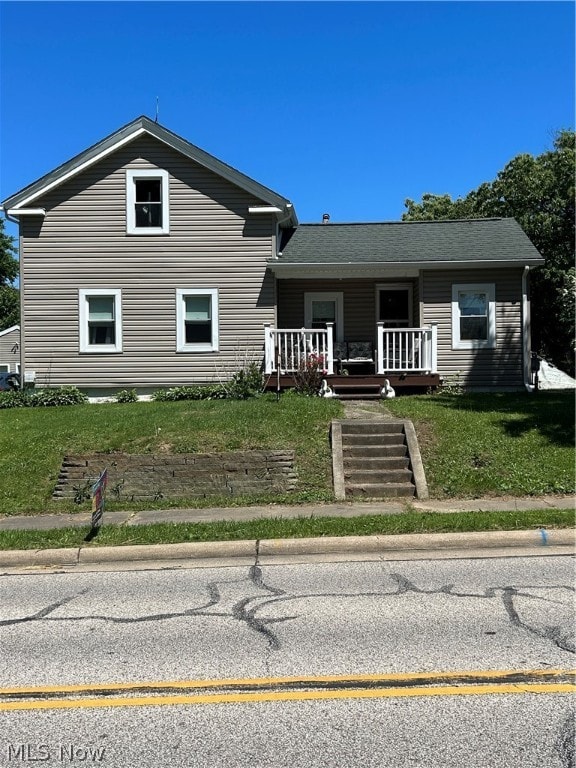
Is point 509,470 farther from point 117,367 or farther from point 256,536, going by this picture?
point 117,367

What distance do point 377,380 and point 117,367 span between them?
6.79 metres

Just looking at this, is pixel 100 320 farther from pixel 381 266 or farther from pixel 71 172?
pixel 381 266

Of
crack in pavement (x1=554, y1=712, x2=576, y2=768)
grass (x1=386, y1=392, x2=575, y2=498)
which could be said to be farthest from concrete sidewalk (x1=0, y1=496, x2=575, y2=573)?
crack in pavement (x1=554, y1=712, x2=576, y2=768)

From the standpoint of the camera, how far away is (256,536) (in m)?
7.92

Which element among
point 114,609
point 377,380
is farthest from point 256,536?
point 377,380

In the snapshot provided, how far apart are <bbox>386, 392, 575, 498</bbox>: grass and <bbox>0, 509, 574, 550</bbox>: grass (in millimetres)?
1442

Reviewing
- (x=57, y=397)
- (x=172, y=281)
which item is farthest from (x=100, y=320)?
(x=57, y=397)

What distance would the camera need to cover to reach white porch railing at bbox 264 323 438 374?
16.6m

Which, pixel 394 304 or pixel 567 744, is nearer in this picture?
pixel 567 744

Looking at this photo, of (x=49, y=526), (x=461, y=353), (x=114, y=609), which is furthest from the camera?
(x=461, y=353)

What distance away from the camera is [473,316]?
1788 cm

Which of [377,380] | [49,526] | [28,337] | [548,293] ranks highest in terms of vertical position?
[548,293]

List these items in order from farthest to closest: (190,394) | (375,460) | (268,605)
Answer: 1. (190,394)
2. (375,460)
3. (268,605)

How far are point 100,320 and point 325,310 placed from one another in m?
6.13
